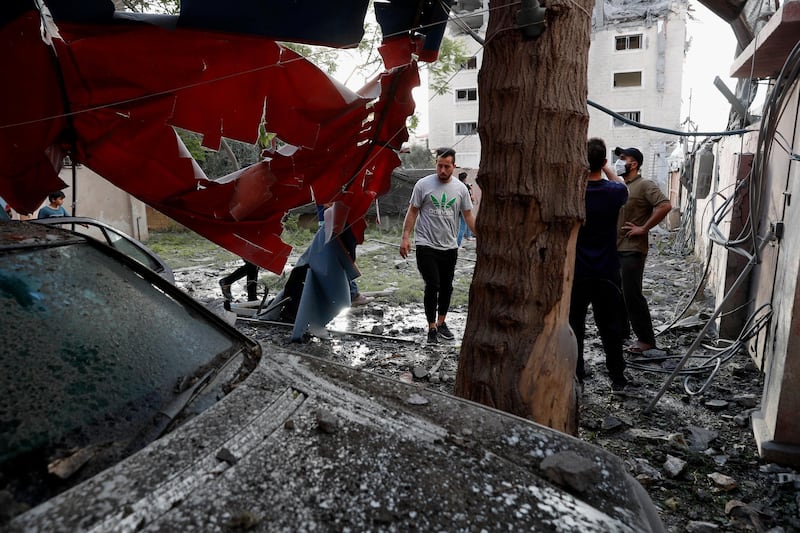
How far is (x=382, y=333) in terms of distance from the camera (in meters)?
5.47

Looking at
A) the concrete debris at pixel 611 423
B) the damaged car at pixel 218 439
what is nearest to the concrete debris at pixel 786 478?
the concrete debris at pixel 611 423

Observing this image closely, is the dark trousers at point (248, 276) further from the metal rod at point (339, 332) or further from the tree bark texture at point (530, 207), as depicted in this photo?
the tree bark texture at point (530, 207)

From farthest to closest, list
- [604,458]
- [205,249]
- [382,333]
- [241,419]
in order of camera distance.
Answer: [205,249]
[382,333]
[604,458]
[241,419]

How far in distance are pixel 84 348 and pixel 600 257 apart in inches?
126

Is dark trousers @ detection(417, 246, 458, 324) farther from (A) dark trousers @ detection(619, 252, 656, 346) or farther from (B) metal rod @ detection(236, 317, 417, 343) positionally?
(A) dark trousers @ detection(619, 252, 656, 346)

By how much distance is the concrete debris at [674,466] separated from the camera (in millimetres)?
2830

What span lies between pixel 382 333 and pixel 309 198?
216 centimetres

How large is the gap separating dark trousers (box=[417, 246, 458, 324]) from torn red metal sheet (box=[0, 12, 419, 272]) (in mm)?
1243

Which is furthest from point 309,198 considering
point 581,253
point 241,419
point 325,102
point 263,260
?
point 241,419

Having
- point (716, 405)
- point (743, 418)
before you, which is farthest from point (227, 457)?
point (716, 405)

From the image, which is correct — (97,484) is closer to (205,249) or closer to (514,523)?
(514,523)

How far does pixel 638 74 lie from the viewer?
24.6 metres

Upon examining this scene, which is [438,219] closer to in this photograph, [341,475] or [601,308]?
[601,308]

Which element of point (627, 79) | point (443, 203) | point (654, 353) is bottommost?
point (654, 353)
